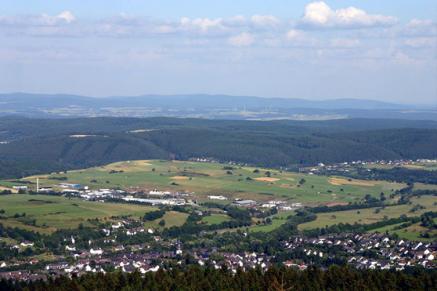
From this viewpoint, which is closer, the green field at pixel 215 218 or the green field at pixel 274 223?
Answer: the green field at pixel 274 223

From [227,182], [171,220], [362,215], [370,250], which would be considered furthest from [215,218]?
[227,182]

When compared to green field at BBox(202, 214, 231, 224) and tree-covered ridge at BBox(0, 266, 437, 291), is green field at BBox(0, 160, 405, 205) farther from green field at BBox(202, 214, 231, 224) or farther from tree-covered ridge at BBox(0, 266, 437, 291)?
tree-covered ridge at BBox(0, 266, 437, 291)

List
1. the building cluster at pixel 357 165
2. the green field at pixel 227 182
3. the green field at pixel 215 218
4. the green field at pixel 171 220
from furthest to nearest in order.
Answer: the building cluster at pixel 357 165 → the green field at pixel 227 182 → the green field at pixel 215 218 → the green field at pixel 171 220

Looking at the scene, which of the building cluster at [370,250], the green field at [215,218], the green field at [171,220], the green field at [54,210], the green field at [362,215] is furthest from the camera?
the green field at [215,218]

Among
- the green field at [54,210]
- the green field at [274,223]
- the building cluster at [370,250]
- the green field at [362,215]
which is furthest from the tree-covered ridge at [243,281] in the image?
the green field at [362,215]

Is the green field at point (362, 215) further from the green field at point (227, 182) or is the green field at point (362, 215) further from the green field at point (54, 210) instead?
the green field at point (54, 210)

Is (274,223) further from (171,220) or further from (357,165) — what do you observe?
(357,165)

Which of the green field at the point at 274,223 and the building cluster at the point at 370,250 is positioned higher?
the building cluster at the point at 370,250

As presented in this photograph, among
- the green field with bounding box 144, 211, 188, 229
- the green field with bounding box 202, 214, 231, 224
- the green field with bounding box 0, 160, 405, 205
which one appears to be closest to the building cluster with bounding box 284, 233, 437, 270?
the green field with bounding box 202, 214, 231, 224
